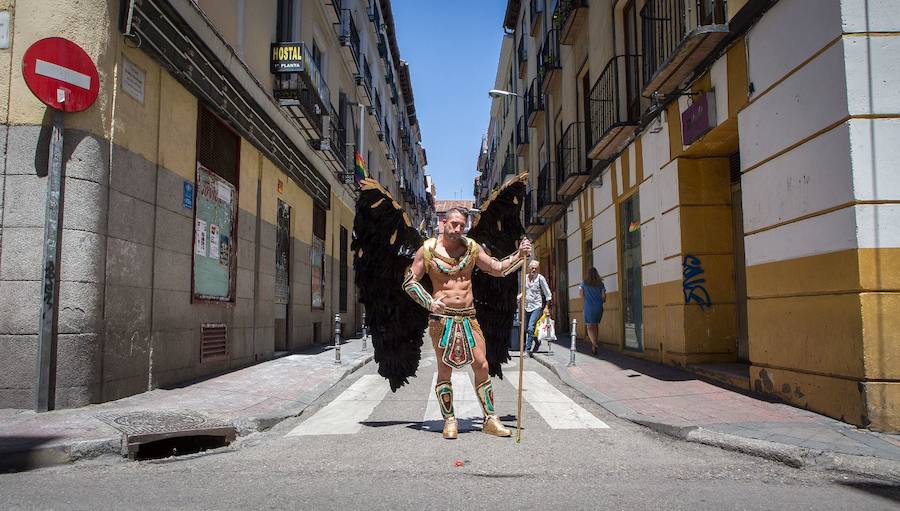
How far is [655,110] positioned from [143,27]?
7375mm

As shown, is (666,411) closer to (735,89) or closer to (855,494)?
(855,494)

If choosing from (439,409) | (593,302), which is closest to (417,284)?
(439,409)

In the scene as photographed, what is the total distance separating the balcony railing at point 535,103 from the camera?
21438 mm

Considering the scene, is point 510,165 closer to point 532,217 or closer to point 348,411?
point 532,217

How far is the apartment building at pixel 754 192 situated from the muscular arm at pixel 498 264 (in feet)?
9.26

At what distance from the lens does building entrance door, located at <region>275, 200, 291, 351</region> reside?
1315 cm

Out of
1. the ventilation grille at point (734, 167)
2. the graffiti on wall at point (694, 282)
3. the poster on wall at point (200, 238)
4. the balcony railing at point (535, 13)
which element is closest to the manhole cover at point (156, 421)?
the poster on wall at point (200, 238)

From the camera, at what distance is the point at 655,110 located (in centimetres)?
1002

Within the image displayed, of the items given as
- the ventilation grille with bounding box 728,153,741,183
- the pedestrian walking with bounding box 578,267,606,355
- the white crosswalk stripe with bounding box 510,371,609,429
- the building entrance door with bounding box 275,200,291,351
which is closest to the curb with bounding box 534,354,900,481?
the white crosswalk stripe with bounding box 510,371,609,429

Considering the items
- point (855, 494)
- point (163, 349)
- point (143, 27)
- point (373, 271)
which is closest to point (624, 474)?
point (855, 494)

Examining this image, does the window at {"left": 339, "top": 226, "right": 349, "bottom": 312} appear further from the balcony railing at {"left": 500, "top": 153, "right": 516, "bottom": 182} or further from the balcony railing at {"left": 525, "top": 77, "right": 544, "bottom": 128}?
the balcony railing at {"left": 500, "top": 153, "right": 516, "bottom": 182}

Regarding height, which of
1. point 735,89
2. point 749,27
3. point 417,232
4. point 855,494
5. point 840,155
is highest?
point 749,27

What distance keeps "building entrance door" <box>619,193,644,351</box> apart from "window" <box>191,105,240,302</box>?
7.09 meters

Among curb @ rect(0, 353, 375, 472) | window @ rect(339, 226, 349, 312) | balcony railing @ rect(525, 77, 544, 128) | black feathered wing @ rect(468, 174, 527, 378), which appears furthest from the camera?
balcony railing @ rect(525, 77, 544, 128)
